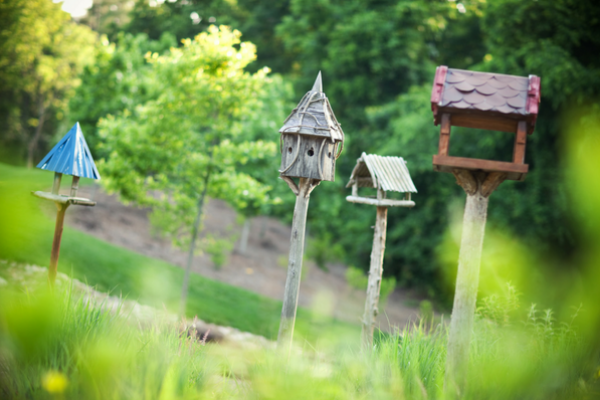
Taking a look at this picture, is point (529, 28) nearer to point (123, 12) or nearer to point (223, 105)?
point (223, 105)

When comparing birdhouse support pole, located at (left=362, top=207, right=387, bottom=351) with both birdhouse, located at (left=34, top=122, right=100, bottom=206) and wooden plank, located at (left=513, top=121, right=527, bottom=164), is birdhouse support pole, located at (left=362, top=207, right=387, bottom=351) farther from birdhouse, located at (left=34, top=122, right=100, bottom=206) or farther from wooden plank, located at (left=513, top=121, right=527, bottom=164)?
birdhouse, located at (left=34, top=122, right=100, bottom=206)

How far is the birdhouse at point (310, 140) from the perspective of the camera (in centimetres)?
473

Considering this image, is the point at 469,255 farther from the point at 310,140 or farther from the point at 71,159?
the point at 71,159

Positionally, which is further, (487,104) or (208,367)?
(487,104)

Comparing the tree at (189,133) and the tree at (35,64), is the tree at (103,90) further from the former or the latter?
the tree at (189,133)

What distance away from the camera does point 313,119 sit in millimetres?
4801

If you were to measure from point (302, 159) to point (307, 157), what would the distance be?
60mm

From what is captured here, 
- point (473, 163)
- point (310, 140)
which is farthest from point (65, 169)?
point (473, 163)

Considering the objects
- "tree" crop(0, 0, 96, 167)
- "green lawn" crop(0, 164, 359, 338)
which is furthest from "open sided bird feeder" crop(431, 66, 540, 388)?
"tree" crop(0, 0, 96, 167)

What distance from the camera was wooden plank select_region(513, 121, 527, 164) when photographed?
169 inches

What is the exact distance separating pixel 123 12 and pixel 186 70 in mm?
31015

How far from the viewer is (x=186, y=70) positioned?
806cm

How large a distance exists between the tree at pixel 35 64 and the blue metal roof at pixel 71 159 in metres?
13.2

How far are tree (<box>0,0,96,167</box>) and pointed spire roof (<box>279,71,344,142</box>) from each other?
1457 cm
